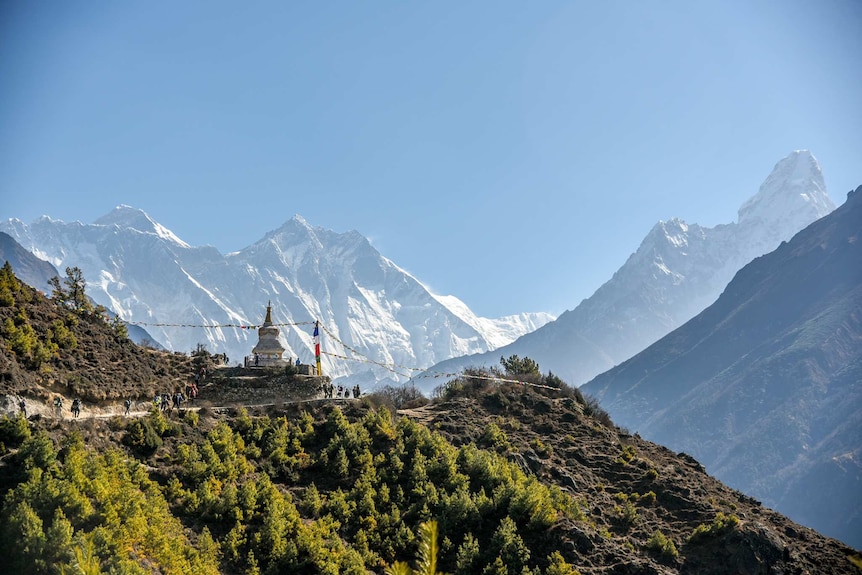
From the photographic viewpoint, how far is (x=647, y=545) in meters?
35.7

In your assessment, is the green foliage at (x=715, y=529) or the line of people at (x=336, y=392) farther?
the line of people at (x=336, y=392)

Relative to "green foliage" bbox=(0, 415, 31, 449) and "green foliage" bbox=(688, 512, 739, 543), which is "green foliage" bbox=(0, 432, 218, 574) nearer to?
"green foliage" bbox=(0, 415, 31, 449)

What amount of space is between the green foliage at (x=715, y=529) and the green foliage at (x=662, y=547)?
1637mm

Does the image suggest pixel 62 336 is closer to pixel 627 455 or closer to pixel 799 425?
pixel 627 455

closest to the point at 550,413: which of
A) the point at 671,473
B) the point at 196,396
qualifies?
the point at 671,473

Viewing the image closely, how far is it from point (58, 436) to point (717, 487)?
37135 mm

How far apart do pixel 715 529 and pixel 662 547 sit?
129 inches

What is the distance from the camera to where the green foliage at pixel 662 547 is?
3497 cm

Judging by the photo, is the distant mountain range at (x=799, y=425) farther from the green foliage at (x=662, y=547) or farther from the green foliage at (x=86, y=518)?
the green foliage at (x=86, y=518)

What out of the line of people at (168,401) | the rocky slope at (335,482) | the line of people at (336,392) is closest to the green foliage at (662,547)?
the rocky slope at (335,482)

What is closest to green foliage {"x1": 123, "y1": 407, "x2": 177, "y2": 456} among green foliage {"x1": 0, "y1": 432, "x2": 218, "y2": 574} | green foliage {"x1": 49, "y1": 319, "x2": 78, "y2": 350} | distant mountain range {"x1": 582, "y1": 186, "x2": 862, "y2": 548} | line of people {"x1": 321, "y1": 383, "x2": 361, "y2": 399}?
green foliage {"x1": 0, "y1": 432, "x2": 218, "y2": 574}

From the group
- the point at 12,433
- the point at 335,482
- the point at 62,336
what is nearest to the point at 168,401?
the point at 62,336

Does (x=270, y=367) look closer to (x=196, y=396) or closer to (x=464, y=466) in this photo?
(x=196, y=396)

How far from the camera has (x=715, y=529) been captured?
120ft
